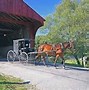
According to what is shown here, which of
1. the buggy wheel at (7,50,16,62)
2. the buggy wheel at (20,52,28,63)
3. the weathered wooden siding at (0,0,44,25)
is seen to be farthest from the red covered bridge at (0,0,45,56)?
the buggy wheel at (20,52,28,63)

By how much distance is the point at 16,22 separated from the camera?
65.6 feet

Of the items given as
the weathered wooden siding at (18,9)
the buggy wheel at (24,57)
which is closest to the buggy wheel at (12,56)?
the buggy wheel at (24,57)

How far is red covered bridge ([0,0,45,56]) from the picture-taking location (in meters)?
18.1

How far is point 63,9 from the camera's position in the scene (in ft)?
106

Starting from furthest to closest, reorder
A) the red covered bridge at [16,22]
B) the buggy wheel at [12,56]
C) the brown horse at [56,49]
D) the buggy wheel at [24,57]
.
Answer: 1. the red covered bridge at [16,22]
2. the buggy wheel at [12,56]
3. the buggy wheel at [24,57]
4. the brown horse at [56,49]

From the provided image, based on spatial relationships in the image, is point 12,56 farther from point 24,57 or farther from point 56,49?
point 56,49

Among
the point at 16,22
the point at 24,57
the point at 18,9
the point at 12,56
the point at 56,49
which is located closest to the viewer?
the point at 56,49

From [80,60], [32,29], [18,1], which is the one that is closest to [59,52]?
[18,1]

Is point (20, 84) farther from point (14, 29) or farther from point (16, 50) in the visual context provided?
point (14, 29)

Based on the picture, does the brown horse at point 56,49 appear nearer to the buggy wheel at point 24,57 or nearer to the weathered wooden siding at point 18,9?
the buggy wheel at point 24,57

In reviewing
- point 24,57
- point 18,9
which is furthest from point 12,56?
point 18,9

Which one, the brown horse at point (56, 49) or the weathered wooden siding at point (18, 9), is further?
the weathered wooden siding at point (18, 9)

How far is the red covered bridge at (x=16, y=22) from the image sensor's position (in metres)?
18.1

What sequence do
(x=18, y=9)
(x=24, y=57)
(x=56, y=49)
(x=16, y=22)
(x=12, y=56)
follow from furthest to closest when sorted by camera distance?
(x=16, y=22) → (x=18, y=9) → (x=12, y=56) → (x=24, y=57) → (x=56, y=49)
